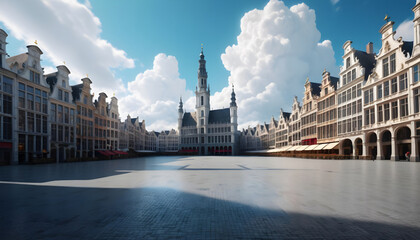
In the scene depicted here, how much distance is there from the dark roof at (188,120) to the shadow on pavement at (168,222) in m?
111

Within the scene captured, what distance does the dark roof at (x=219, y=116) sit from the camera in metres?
113

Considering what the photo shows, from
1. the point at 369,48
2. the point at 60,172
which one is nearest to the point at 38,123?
the point at 60,172

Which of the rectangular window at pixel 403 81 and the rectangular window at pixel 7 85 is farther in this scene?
the rectangular window at pixel 7 85

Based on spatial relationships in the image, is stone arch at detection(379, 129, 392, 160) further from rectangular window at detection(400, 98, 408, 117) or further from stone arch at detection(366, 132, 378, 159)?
rectangular window at detection(400, 98, 408, 117)

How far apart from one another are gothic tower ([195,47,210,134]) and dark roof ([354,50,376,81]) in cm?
7828

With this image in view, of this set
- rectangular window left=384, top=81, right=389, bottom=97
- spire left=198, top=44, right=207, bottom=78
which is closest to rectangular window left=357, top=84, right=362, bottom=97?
rectangular window left=384, top=81, right=389, bottom=97

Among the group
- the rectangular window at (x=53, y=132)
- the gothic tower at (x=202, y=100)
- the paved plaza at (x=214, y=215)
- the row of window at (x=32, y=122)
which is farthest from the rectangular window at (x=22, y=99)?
the gothic tower at (x=202, y=100)

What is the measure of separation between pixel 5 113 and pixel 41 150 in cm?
806

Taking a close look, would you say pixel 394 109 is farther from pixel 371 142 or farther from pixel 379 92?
pixel 371 142

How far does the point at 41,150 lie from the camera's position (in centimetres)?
3562

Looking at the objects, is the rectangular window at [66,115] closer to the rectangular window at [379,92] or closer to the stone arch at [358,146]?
the stone arch at [358,146]

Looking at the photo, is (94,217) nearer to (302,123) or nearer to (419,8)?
(419,8)

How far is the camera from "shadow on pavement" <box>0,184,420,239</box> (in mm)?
4512

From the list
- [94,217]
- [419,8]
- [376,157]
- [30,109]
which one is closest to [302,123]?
[376,157]
